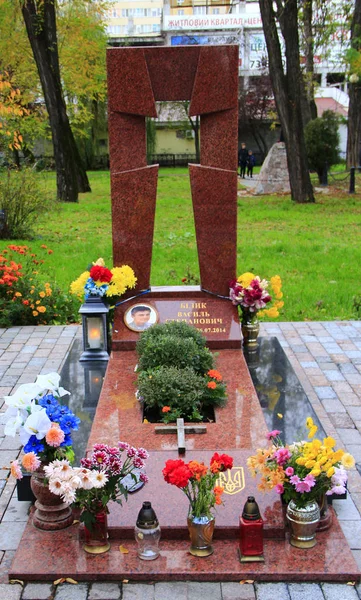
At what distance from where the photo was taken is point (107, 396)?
5.72 metres

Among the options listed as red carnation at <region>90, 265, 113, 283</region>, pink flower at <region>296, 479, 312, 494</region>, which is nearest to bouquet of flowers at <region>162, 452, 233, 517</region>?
pink flower at <region>296, 479, 312, 494</region>

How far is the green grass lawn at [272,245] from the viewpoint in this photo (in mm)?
9938

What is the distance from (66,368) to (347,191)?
15.2 meters

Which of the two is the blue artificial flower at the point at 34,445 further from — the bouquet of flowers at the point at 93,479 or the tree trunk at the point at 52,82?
the tree trunk at the point at 52,82

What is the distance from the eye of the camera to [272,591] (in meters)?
3.90

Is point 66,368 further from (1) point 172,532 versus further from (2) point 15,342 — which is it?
(1) point 172,532

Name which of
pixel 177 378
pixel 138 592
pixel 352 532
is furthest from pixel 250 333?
pixel 138 592

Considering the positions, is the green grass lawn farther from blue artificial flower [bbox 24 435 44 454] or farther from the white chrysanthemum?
the white chrysanthemum

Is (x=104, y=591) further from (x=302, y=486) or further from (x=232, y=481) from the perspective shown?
(x=302, y=486)

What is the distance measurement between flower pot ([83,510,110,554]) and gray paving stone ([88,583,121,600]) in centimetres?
23

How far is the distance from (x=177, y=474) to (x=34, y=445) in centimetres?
92

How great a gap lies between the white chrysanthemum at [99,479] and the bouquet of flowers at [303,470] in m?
0.90

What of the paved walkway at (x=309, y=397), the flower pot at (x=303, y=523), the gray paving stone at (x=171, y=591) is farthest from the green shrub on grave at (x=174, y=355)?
the gray paving stone at (x=171, y=591)

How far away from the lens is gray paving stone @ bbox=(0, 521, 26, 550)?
437cm
